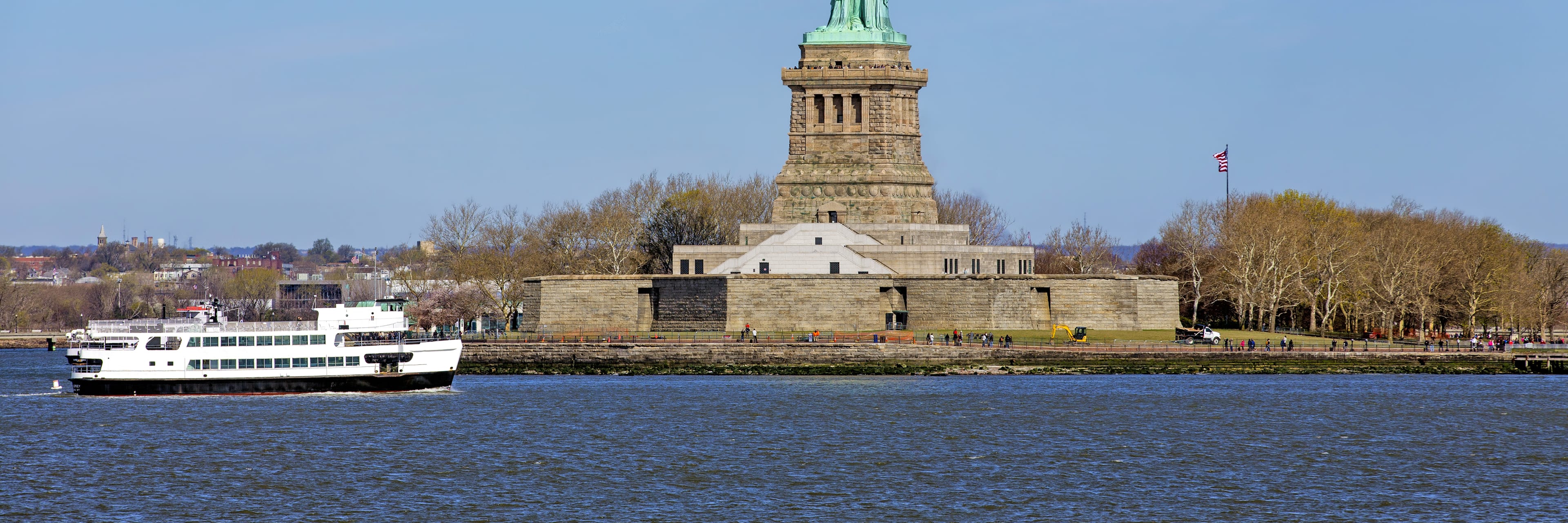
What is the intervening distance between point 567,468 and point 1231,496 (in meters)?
18.4

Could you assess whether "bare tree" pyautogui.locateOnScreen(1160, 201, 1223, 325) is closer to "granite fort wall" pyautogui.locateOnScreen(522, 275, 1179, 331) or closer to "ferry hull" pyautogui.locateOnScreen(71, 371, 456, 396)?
"granite fort wall" pyautogui.locateOnScreen(522, 275, 1179, 331)

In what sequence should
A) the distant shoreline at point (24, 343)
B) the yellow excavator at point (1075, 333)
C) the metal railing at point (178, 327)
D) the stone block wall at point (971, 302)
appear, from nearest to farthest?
the metal railing at point (178, 327), the yellow excavator at point (1075, 333), the stone block wall at point (971, 302), the distant shoreline at point (24, 343)

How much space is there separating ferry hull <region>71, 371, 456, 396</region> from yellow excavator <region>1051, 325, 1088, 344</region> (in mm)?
35152

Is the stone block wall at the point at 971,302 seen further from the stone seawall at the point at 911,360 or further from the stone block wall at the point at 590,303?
the stone block wall at the point at 590,303

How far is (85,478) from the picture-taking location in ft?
164

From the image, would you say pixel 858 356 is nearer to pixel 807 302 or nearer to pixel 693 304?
pixel 807 302

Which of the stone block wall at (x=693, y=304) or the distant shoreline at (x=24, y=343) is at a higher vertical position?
the stone block wall at (x=693, y=304)

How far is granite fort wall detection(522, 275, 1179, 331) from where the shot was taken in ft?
312

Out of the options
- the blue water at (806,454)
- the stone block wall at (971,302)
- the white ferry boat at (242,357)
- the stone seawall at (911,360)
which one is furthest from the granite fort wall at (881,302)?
the white ferry boat at (242,357)

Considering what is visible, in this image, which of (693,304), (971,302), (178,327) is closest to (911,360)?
(971,302)

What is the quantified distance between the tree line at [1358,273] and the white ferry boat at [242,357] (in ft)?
174

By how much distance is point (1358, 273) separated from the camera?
10288 cm

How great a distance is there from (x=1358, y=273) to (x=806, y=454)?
57669 mm

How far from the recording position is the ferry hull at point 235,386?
6838 cm
